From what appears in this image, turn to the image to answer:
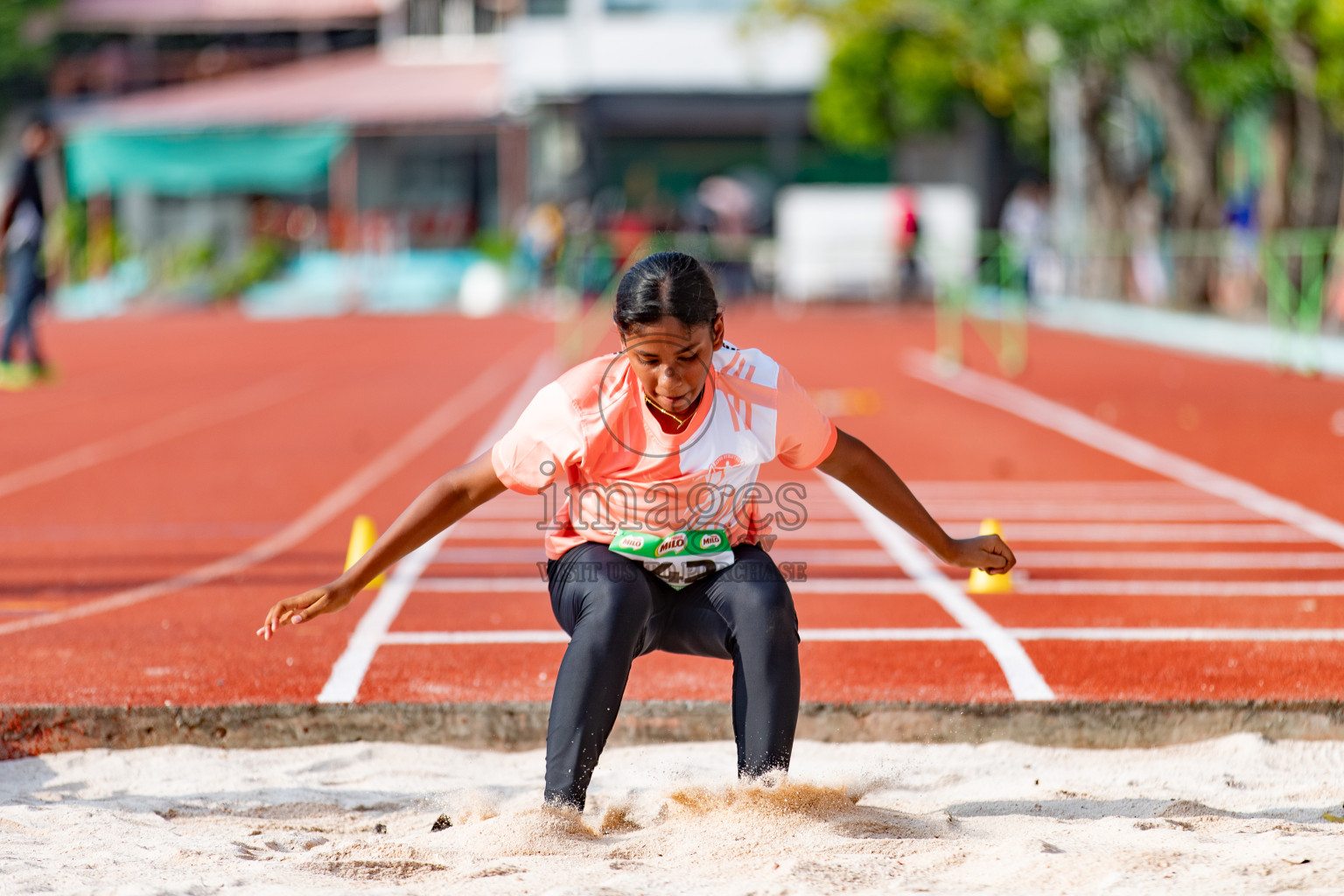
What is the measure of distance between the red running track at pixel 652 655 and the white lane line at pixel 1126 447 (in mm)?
122

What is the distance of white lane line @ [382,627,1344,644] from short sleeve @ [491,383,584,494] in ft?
7.95

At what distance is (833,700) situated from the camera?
5.16 metres

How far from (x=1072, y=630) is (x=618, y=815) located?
278 cm

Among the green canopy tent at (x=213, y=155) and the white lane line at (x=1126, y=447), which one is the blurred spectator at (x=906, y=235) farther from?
the green canopy tent at (x=213, y=155)

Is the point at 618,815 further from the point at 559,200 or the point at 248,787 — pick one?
the point at 559,200

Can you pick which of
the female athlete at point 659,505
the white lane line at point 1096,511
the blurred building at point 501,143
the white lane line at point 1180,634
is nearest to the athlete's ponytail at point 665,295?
the female athlete at point 659,505

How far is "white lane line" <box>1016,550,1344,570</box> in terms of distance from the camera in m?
7.62

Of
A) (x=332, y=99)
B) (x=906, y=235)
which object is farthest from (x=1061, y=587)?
(x=332, y=99)

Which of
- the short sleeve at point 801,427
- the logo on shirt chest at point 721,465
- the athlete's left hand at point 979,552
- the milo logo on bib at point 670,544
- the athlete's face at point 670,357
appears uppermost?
the athlete's face at point 670,357

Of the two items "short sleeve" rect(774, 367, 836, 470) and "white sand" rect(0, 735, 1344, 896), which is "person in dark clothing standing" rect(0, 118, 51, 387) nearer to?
"white sand" rect(0, 735, 1344, 896)

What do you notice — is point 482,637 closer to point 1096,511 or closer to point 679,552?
point 679,552

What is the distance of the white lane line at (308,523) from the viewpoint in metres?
6.80

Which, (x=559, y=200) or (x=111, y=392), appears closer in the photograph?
(x=111, y=392)

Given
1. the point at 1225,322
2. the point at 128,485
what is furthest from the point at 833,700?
the point at 1225,322
